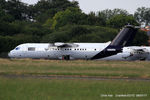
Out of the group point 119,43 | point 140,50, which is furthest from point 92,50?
point 140,50

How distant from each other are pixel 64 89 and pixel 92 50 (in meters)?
35.4

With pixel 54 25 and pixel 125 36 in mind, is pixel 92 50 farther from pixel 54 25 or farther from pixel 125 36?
pixel 54 25

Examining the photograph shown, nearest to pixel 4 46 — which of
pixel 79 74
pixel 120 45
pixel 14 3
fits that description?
pixel 120 45

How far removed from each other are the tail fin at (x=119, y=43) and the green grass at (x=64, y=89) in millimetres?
31416

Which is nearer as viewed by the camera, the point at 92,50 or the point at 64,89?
the point at 64,89

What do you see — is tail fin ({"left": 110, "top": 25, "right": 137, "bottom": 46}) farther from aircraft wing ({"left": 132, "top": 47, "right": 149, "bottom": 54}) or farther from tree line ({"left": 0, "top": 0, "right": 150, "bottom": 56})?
tree line ({"left": 0, "top": 0, "right": 150, "bottom": 56})

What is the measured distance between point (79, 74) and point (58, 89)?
10.0 meters

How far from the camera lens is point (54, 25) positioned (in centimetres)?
12888

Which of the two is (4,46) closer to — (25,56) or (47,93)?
(25,56)

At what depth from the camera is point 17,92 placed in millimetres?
21172

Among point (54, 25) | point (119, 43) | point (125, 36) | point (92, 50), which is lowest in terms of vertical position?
point (92, 50)

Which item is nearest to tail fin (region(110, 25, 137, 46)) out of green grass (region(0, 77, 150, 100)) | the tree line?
the tree line

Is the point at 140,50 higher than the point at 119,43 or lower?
lower

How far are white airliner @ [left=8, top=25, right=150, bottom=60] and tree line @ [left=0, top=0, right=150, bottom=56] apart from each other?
1709cm
